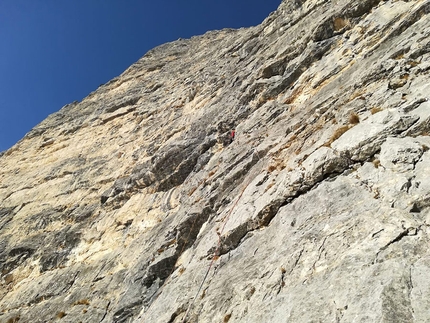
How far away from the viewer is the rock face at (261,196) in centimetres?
581

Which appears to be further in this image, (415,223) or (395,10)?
(395,10)

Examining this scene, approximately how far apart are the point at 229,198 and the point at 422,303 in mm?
7353

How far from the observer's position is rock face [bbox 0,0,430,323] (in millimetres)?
5812

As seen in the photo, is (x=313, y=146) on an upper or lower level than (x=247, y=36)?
lower

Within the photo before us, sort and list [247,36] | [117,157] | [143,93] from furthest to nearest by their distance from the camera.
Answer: [143,93]
[247,36]
[117,157]

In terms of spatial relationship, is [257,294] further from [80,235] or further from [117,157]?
[117,157]

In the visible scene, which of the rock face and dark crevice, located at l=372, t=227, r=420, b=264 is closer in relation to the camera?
dark crevice, located at l=372, t=227, r=420, b=264

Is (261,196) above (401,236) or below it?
→ above

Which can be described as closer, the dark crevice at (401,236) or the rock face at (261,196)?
the dark crevice at (401,236)

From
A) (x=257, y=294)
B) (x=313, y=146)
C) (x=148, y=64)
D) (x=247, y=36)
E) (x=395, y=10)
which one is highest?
(x=148, y=64)

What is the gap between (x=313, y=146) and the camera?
9.48 m

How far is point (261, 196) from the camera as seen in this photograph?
9.60 metres

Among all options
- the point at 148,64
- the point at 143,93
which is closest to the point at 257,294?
the point at 143,93

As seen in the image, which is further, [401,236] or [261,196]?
[261,196]
